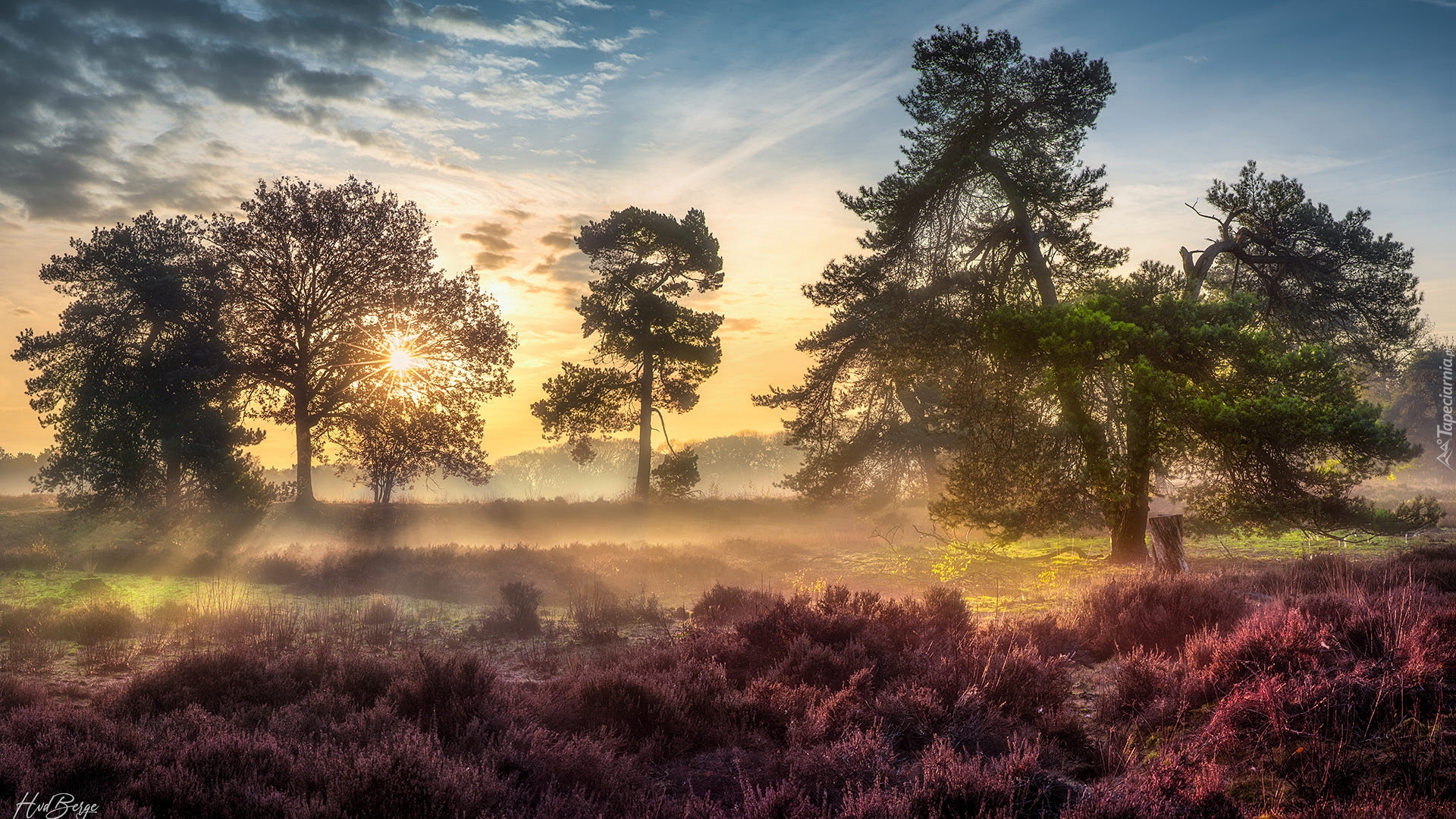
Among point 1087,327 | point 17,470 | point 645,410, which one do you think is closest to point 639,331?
point 645,410

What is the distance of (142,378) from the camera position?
2252 centimetres

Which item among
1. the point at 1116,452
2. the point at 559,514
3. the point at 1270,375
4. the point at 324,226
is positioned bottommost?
the point at 559,514

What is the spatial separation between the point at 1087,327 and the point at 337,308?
86.7ft

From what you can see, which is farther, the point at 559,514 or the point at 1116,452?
the point at 559,514

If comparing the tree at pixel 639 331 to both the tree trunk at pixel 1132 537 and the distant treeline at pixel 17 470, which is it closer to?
the tree trunk at pixel 1132 537

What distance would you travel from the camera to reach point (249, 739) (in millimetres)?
4621

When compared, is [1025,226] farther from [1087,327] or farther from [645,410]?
[645,410]

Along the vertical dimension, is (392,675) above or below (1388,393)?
below

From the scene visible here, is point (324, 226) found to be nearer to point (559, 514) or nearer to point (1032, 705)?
point (559, 514)

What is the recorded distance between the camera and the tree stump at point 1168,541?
12312 millimetres

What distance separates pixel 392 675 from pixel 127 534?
2278cm

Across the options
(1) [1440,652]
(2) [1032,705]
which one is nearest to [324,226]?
(2) [1032,705]
